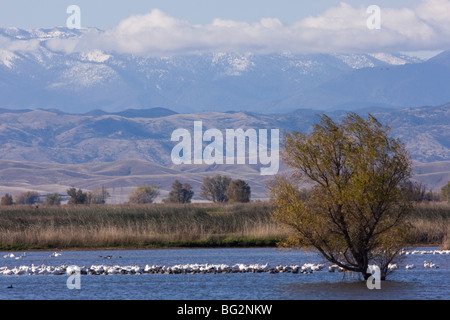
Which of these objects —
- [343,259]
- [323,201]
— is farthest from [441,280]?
[323,201]

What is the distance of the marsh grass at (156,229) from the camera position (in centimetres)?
4762

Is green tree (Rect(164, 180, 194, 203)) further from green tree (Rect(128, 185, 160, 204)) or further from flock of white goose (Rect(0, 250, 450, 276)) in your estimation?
flock of white goose (Rect(0, 250, 450, 276))

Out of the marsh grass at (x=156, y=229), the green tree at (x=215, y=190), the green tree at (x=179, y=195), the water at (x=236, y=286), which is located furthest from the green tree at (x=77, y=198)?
the water at (x=236, y=286)

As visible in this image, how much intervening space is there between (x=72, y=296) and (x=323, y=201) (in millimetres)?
9154

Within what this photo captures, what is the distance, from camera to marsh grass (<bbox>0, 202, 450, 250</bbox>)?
47.6m

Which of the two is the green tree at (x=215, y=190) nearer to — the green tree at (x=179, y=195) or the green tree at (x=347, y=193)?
the green tree at (x=179, y=195)

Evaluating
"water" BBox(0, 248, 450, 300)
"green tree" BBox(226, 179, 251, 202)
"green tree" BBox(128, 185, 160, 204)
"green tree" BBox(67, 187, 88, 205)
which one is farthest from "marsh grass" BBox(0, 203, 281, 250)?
"green tree" BBox(128, 185, 160, 204)

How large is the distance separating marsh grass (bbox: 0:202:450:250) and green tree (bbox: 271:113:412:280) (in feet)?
49.5

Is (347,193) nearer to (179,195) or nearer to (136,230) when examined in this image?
(136,230)

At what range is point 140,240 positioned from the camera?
48.6m

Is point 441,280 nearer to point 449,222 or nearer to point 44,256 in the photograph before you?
point 449,222

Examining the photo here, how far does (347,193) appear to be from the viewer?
29203 millimetres
